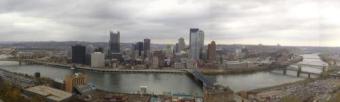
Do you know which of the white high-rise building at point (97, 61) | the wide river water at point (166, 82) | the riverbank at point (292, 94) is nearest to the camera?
the riverbank at point (292, 94)

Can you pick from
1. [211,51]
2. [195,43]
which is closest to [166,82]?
[211,51]

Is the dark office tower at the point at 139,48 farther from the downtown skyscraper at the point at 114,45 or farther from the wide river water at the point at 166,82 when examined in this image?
the wide river water at the point at 166,82

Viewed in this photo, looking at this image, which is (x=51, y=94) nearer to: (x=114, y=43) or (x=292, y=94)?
(x=292, y=94)

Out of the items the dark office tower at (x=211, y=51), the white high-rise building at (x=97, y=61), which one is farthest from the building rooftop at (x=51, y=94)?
the dark office tower at (x=211, y=51)

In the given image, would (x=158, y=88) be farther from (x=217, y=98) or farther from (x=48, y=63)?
(x=48, y=63)

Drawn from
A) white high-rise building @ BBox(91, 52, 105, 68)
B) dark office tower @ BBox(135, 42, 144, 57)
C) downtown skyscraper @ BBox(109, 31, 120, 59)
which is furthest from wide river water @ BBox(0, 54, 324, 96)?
dark office tower @ BBox(135, 42, 144, 57)
